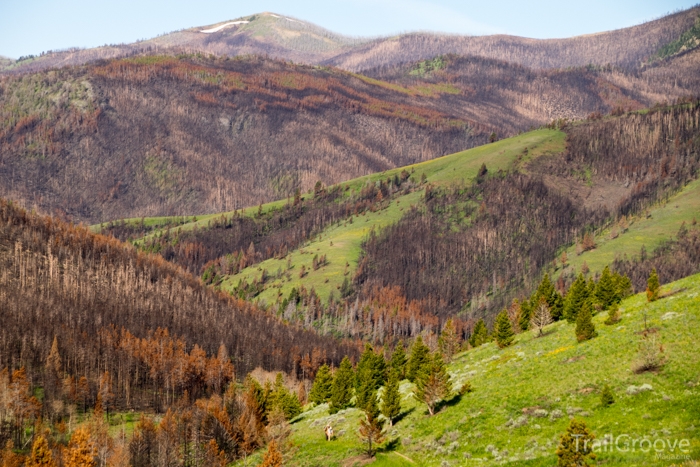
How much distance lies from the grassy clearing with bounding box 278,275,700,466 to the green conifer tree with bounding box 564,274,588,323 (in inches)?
247

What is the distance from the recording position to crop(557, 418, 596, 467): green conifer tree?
59.0 m

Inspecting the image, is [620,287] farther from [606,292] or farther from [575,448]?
[575,448]

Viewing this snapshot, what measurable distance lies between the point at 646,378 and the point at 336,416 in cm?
5220

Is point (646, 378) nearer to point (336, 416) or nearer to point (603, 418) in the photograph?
point (603, 418)

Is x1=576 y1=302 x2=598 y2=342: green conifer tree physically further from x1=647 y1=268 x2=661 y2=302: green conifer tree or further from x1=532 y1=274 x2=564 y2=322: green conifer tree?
x1=532 y1=274 x2=564 y2=322: green conifer tree

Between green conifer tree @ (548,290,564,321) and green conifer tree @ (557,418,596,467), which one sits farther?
green conifer tree @ (548,290,564,321)

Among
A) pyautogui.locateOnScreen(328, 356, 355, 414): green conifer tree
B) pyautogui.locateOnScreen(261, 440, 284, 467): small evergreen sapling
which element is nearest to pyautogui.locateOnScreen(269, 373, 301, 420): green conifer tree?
pyautogui.locateOnScreen(328, 356, 355, 414): green conifer tree

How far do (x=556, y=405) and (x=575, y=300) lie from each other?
138ft

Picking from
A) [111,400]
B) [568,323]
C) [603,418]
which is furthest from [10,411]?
[603,418]

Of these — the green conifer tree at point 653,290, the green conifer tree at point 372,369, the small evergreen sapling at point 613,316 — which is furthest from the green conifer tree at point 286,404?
the green conifer tree at point 653,290

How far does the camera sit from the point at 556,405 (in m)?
79.2

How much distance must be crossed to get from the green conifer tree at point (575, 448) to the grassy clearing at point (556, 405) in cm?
465

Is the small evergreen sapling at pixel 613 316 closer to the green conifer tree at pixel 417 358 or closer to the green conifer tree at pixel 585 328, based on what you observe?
the green conifer tree at pixel 585 328

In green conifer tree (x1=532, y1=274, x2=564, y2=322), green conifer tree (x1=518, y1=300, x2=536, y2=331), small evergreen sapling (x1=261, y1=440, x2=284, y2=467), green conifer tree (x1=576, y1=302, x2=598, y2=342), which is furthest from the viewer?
green conifer tree (x1=518, y1=300, x2=536, y2=331)
